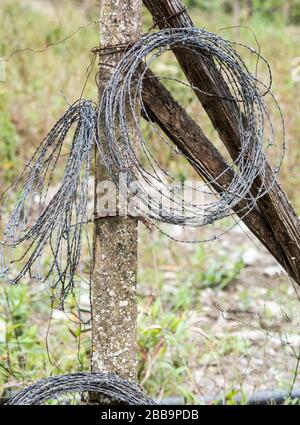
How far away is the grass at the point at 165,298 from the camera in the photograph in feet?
9.76

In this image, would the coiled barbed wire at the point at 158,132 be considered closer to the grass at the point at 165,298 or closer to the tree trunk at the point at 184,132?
the tree trunk at the point at 184,132

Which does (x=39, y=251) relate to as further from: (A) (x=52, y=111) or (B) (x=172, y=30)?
(A) (x=52, y=111)

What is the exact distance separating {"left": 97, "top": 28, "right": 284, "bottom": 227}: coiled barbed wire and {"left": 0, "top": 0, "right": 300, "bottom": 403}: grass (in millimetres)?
593

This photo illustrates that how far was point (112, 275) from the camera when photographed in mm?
2051

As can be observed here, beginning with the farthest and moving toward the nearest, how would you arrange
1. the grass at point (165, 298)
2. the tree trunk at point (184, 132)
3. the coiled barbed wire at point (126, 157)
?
the grass at point (165, 298)
the tree trunk at point (184, 132)
the coiled barbed wire at point (126, 157)

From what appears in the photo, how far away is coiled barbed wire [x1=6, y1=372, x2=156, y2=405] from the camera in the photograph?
1.98 meters

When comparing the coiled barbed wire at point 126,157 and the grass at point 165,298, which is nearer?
the coiled barbed wire at point 126,157

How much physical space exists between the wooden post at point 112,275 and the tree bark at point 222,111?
0.11 meters

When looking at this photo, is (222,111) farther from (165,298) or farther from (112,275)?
(165,298)

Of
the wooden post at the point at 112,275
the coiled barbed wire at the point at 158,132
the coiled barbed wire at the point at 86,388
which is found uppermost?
the coiled barbed wire at the point at 158,132

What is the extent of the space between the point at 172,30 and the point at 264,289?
271cm

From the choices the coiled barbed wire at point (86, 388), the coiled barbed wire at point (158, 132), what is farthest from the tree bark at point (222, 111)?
the coiled barbed wire at point (86, 388)

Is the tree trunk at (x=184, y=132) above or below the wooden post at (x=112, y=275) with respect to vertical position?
above

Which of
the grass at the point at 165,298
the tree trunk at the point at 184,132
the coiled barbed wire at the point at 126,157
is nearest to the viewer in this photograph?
the coiled barbed wire at the point at 126,157
